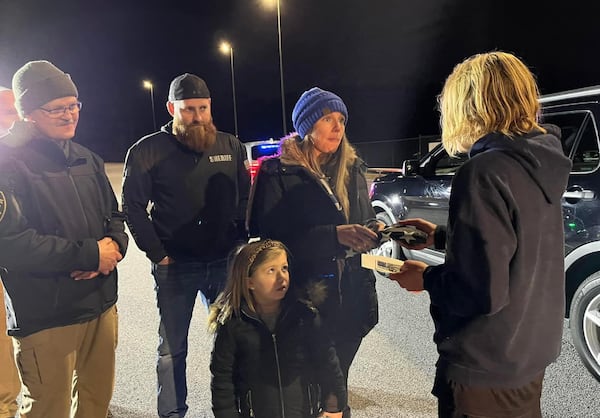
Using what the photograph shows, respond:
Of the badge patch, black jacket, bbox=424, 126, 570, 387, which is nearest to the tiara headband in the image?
black jacket, bbox=424, 126, 570, 387

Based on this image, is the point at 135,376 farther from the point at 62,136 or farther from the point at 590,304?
the point at 590,304

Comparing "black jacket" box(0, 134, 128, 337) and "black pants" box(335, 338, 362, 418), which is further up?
"black jacket" box(0, 134, 128, 337)

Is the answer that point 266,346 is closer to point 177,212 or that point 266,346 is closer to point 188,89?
point 177,212

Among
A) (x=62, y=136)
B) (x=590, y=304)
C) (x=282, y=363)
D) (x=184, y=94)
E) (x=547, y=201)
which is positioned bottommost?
(x=590, y=304)

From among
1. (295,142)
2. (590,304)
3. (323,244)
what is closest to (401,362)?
(590,304)

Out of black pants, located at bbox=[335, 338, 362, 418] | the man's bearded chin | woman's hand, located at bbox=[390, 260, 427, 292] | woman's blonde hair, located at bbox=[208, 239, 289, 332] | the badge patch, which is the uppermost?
the man's bearded chin

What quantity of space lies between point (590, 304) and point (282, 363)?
2554 mm

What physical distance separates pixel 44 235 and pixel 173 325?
0.87 meters

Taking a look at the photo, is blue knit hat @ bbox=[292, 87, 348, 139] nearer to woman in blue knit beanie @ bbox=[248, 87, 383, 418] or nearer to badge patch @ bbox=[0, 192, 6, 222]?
woman in blue knit beanie @ bbox=[248, 87, 383, 418]

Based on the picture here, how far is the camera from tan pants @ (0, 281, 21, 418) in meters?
2.71

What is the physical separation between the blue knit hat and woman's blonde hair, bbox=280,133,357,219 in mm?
58

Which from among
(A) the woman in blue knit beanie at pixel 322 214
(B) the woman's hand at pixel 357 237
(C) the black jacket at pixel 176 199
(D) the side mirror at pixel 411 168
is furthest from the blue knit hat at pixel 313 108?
(D) the side mirror at pixel 411 168

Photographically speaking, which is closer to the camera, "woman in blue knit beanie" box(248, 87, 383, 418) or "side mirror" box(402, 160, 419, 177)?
"woman in blue knit beanie" box(248, 87, 383, 418)

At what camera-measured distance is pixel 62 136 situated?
2.15 metres
